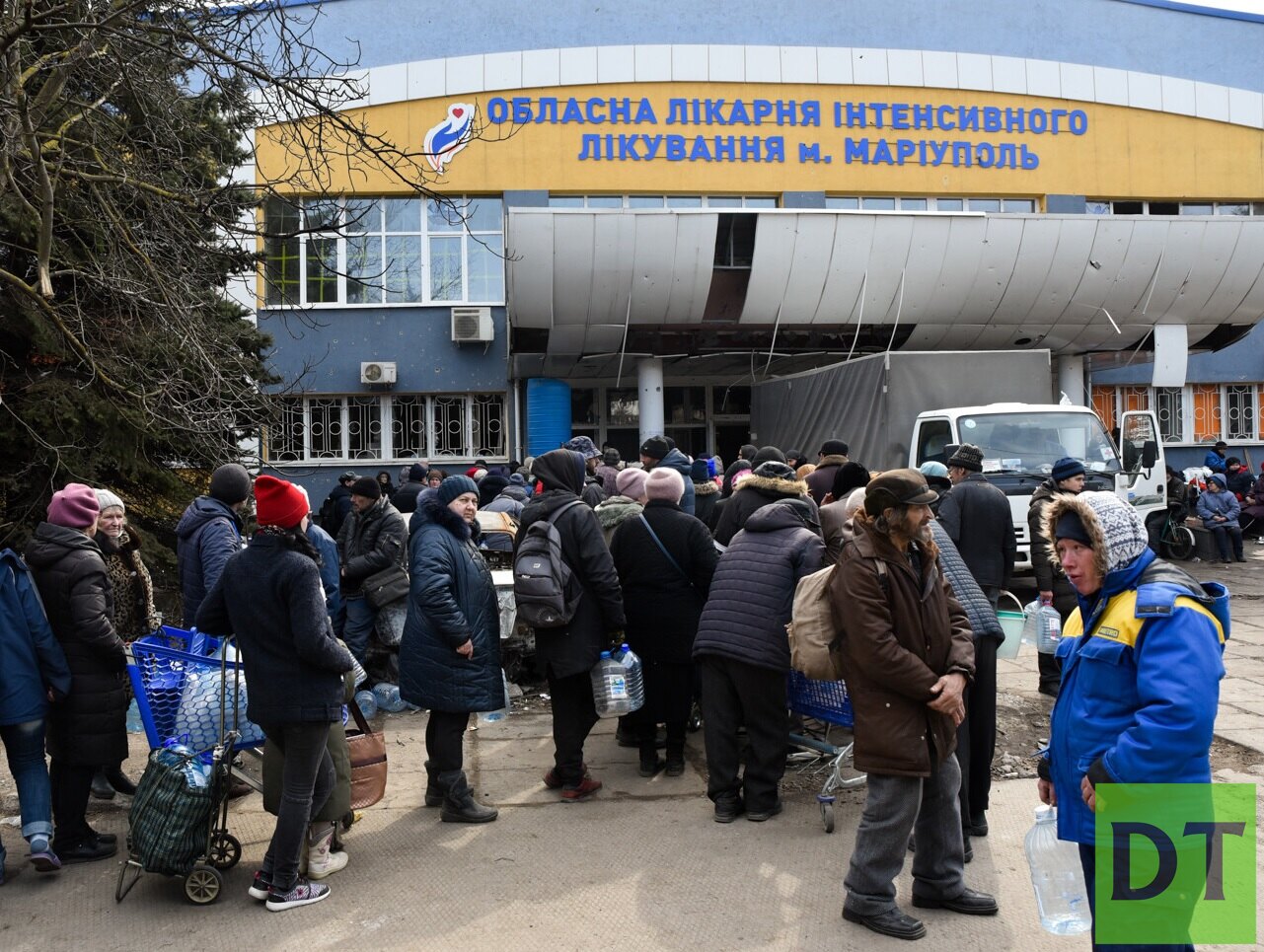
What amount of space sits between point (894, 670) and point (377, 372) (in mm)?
16464

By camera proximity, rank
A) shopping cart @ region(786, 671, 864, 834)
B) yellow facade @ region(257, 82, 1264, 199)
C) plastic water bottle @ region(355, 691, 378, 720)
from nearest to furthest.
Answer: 1. shopping cart @ region(786, 671, 864, 834)
2. plastic water bottle @ region(355, 691, 378, 720)
3. yellow facade @ region(257, 82, 1264, 199)

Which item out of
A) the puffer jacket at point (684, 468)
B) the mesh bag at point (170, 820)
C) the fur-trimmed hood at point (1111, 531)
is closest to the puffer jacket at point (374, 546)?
the puffer jacket at point (684, 468)

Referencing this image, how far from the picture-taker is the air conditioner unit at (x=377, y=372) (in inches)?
749

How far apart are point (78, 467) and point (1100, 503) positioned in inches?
307

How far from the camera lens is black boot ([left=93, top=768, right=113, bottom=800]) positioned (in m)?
5.88

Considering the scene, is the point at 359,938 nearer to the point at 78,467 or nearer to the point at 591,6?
the point at 78,467

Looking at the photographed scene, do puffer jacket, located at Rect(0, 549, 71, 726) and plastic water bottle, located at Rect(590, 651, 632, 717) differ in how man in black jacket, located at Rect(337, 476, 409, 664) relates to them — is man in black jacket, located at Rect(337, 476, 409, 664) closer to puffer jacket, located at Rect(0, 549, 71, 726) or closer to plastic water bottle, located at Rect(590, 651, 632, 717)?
plastic water bottle, located at Rect(590, 651, 632, 717)

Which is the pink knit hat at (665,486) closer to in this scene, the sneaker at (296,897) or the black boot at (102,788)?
the sneaker at (296,897)

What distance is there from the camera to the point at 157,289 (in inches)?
270

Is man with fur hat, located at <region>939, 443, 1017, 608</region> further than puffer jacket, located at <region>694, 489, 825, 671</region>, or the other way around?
man with fur hat, located at <region>939, 443, 1017, 608</region>

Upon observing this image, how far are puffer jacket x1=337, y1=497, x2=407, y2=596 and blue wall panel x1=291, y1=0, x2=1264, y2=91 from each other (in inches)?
547

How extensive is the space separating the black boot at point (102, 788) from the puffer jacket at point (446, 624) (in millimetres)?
1953

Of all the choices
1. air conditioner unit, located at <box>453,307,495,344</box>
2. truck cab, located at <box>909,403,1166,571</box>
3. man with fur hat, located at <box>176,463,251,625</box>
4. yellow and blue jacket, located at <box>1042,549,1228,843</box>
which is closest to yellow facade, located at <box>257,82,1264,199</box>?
air conditioner unit, located at <box>453,307,495,344</box>

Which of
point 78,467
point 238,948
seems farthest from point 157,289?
point 238,948
